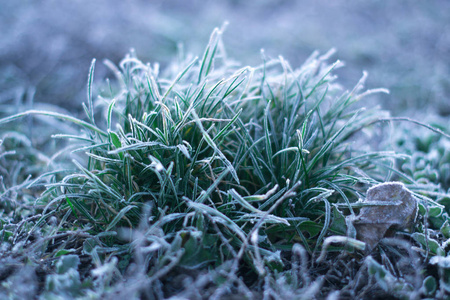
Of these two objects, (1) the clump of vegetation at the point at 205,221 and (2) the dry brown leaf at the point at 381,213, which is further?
(2) the dry brown leaf at the point at 381,213

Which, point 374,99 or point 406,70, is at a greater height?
point 406,70

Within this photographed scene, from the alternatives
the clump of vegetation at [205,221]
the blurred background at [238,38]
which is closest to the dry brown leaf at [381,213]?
the clump of vegetation at [205,221]

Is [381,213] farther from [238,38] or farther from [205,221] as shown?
[238,38]

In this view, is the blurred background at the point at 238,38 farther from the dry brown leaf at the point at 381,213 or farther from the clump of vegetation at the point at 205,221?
the dry brown leaf at the point at 381,213

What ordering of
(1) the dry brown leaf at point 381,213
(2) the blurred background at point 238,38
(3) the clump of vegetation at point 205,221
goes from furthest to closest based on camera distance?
(2) the blurred background at point 238,38 < (1) the dry brown leaf at point 381,213 < (3) the clump of vegetation at point 205,221

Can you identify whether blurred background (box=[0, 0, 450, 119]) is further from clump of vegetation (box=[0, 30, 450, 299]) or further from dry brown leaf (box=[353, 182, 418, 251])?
dry brown leaf (box=[353, 182, 418, 251])

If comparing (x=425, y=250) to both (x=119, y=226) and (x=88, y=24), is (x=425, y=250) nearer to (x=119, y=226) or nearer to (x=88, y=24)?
(x=119, y=226)

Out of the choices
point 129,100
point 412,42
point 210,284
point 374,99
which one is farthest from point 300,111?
point 412,42
